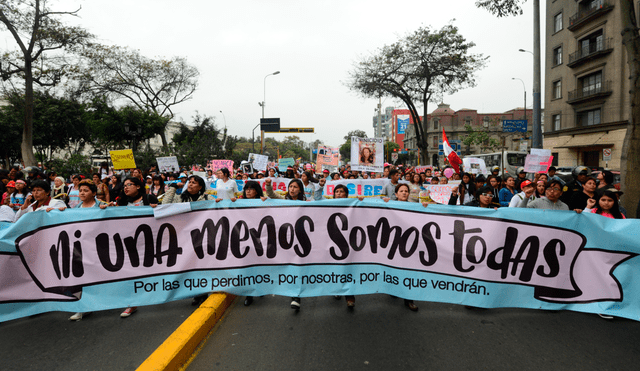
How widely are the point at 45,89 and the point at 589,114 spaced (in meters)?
45.2

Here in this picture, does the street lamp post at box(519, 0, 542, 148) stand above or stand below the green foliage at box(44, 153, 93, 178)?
above

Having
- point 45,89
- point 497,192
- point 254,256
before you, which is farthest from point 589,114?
point 45,89

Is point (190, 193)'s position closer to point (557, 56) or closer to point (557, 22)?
point (557, 56)

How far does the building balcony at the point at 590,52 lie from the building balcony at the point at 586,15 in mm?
1983

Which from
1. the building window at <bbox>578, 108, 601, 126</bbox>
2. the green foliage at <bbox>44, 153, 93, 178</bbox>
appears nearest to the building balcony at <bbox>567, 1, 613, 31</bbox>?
the building window at <bbox>578, 108, 601, 126</bbox>

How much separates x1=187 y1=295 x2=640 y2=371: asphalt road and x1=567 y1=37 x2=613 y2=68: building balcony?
1257 inches

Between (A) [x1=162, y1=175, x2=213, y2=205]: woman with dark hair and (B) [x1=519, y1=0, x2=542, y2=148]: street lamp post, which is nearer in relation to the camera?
(A) [x1=162, y1=175, x2=213, y2=205]: woman with dark hair

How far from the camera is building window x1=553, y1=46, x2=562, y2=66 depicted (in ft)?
106

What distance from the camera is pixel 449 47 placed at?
914 inches

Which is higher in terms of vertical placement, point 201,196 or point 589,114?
point 589,114

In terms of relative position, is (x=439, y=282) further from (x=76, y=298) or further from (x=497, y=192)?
(x=497, y=192)

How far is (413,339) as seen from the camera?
3.32m

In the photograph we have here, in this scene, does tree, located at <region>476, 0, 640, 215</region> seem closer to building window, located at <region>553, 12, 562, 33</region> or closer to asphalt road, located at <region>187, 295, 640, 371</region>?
asphalt road, located at <region>187, 295, 640, 371</region>

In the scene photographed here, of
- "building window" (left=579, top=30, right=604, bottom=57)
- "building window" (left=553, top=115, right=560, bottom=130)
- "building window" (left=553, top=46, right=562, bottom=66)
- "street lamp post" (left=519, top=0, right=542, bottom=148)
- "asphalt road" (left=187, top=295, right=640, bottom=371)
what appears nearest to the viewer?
"asphalt road" (left=187, top=295, right=640, bottom=371)
